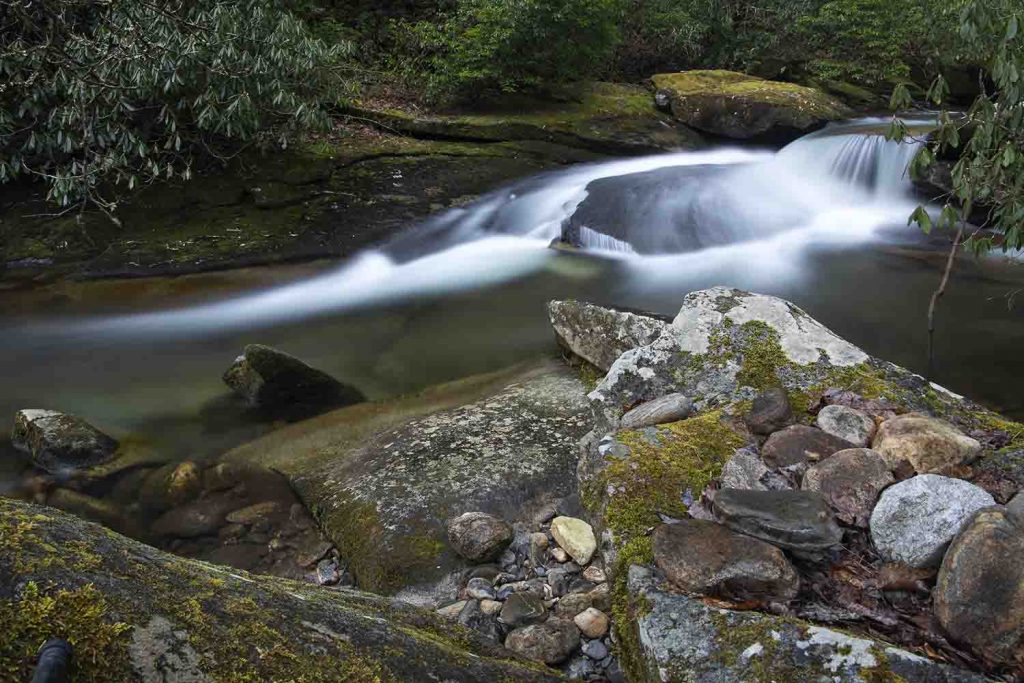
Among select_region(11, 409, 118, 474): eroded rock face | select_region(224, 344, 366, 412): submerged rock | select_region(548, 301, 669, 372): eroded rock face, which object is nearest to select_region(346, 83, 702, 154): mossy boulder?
select_region(224, 344, 366, 412): submerged rock

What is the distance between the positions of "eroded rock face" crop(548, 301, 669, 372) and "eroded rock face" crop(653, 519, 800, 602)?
2808mm

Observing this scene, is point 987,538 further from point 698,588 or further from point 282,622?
point 282,622

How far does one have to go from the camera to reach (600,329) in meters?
5.50

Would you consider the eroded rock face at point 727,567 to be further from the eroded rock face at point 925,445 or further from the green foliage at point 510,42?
the green foliage at point 510,42

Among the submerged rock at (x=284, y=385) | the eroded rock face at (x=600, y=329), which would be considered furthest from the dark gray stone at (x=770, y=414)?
the submerged rock at (x=284, y=385)

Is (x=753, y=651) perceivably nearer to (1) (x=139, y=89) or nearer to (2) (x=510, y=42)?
(1) (x=139, y=89)

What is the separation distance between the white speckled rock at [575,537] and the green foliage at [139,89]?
659 cm

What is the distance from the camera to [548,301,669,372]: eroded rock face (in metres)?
5.16

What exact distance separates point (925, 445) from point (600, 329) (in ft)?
10.5

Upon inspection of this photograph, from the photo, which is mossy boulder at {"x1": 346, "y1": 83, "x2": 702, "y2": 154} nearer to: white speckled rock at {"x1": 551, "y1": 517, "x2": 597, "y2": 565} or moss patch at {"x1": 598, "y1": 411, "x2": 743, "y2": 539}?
white speckled rock at {"x1": 551, "y1": 517, "x2": 597, "y2": 565}

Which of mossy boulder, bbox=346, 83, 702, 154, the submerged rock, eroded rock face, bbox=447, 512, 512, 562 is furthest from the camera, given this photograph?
mossy boulder, bbox=346, 83, 702, 154

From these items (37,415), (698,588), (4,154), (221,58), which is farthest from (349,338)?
(698,588)

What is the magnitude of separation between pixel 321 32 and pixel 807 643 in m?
14.0

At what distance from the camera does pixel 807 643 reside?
6.06 ft
